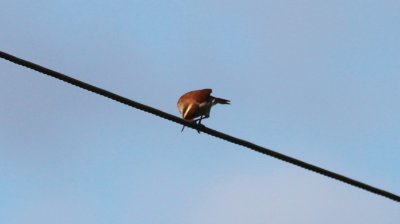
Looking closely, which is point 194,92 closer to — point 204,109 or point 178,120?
point 204,109

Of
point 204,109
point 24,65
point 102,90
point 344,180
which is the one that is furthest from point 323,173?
point 204,109

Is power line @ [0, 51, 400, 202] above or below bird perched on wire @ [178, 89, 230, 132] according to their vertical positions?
below

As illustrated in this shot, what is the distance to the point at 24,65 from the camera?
27.7 feet

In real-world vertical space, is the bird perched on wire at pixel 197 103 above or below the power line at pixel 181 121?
above

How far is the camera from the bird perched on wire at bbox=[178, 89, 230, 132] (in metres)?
15.4

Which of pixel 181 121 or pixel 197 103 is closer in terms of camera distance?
pixel 181 121

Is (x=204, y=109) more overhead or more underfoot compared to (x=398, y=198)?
more overhead

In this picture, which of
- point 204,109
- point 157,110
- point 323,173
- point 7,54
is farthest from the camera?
point 204,109

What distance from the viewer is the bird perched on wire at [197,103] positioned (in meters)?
15.4

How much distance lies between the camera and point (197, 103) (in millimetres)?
15648

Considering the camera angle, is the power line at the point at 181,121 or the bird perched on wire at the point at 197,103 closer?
the power line at the point at 181,121

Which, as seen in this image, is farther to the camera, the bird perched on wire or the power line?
the bird perched on wire

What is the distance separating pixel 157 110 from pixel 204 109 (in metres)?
5.93

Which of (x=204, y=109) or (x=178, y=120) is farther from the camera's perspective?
(x=204, y=109)
